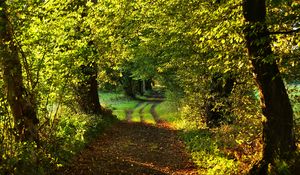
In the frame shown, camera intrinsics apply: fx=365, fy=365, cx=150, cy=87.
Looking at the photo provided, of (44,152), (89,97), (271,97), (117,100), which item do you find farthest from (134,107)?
(271,97)

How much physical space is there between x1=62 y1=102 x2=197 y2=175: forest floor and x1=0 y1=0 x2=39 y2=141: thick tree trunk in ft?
6.19

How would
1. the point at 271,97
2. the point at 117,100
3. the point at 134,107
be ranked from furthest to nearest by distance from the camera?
the point at 117,100, the point at 134,107, the point at 271,97

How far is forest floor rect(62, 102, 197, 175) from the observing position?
1253cm

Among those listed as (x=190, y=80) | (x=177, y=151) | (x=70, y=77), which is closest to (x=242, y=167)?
(x=70, y=77)

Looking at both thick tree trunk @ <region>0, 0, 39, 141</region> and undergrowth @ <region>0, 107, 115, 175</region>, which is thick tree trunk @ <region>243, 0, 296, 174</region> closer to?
undergrowth @ <region>0, 107, 115, 175</region>

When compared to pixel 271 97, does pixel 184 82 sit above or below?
above

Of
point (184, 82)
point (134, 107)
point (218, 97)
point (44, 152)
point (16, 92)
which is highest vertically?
point (184, 82)

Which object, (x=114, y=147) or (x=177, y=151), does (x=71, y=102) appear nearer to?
(x=114, y=147)

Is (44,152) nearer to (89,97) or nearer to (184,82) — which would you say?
(184,82)

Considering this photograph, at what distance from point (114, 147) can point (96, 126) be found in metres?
3.24

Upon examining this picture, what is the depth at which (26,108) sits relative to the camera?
988cm

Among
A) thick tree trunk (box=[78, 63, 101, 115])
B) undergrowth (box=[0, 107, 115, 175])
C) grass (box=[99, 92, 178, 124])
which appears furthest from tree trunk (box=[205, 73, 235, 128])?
grass (box=[99, 92, 178, 124])

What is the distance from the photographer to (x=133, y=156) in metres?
15.7

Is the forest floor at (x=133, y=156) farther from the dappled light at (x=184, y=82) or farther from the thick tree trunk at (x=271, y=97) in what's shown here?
the thick tree trunk at (x=271, y=97)
